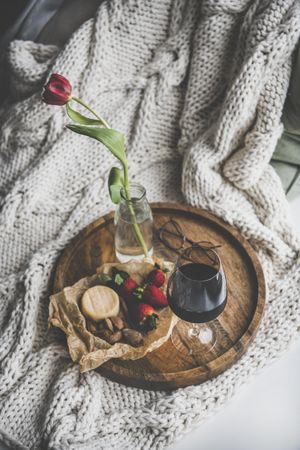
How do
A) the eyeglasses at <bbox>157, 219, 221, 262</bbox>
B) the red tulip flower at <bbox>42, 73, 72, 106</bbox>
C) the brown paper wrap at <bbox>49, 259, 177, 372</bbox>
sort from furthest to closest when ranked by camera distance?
the eyeglasses at <bbox>157, 219, 221, 262</bbox> < the brown paper wrap at <bbox>49, 259, 177, 372</bbox> < the red tulip flower at <bbox>42, 73, 72, 106</bbox>

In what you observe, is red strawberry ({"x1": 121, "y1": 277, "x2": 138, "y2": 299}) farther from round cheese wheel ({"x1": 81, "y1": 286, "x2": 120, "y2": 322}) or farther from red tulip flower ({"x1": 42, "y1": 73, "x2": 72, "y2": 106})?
red tulip flower ({"x1": 42, "y1": 73, "x2": 72, "y2": 106})

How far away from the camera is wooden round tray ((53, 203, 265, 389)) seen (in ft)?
3.12

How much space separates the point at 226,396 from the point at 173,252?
0.33 metres

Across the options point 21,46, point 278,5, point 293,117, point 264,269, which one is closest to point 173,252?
point 264,269

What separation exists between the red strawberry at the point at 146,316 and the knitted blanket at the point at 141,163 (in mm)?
127

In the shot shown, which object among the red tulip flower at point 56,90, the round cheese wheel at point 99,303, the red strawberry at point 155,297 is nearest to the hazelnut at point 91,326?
the round cheese wheel at point 99,303

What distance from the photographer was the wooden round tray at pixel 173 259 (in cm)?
95

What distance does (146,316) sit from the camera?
38.5 inches

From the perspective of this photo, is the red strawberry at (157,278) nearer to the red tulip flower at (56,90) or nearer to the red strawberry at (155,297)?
the red strawberry at (155,297)

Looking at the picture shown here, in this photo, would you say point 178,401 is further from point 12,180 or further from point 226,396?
point 12,180

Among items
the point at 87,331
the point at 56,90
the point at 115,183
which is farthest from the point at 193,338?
the point at 56,90

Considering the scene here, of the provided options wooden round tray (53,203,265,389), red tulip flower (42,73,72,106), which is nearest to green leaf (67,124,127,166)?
red tulip flower (42,73,72,106)

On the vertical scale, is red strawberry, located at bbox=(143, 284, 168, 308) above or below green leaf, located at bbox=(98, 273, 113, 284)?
above

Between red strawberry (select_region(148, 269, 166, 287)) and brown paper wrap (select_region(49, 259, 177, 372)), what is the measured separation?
24 mm
